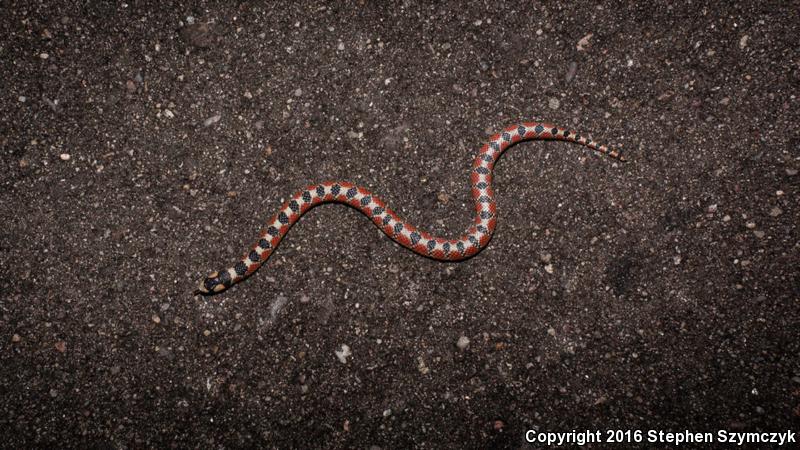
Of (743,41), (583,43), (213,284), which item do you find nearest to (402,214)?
(213,284)

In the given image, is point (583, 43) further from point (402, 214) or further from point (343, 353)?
point (343, 353)

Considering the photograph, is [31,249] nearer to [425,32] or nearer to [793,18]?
[425,32]

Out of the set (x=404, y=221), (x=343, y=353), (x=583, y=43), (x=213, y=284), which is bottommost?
(x=343, y=353)

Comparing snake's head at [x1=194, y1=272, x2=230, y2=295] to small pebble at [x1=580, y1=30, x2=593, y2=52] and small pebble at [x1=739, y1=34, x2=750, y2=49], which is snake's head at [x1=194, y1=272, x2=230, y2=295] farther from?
small pebble at [x1=739, y1=34, x2=750, y2=49]

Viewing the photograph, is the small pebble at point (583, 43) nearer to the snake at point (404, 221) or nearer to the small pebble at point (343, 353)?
the snake at point (404, 221)

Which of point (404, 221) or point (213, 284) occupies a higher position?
point (404, 221)

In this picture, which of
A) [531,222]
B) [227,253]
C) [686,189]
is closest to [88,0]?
[227,253]
